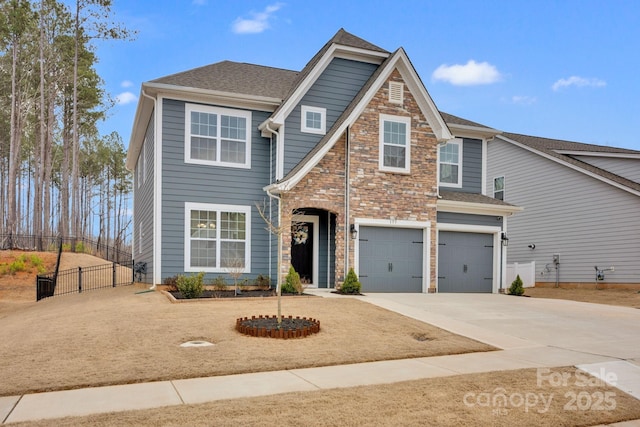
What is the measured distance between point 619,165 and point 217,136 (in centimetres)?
1752

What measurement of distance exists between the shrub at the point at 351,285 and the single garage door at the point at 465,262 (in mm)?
3997

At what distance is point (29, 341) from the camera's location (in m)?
8.89

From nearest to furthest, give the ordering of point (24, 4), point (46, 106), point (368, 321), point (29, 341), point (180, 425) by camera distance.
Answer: point (180, 425), point (29, 341), point (368, 321), point (24, 4), point (46, 106)

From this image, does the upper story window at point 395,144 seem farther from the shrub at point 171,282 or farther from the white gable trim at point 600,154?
the white gable trim at point 600,154

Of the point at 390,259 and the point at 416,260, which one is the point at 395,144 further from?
the point at 416,260

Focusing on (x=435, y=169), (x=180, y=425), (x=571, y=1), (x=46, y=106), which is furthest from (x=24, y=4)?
(x=180, y=425)

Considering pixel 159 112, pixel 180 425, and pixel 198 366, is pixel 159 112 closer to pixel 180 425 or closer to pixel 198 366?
pixel 198 366

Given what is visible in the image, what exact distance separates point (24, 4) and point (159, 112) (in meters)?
21.7

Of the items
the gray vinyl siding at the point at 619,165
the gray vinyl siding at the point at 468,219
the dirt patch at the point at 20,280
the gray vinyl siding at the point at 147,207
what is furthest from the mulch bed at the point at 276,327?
the gray vinyl siding at the point at 619,165

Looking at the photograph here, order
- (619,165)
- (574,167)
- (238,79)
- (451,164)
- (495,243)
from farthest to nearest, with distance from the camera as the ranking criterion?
1. (619,165)
2. (574,167)
3. (451,164)
4. (495,243)
5. (238,79)

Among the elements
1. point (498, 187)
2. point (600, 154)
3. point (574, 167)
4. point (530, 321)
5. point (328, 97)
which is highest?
point (328, 97)

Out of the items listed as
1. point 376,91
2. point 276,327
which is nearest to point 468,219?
point 376,91

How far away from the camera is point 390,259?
16.5 meters

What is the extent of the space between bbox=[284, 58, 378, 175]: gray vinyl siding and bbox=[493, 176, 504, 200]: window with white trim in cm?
1099
